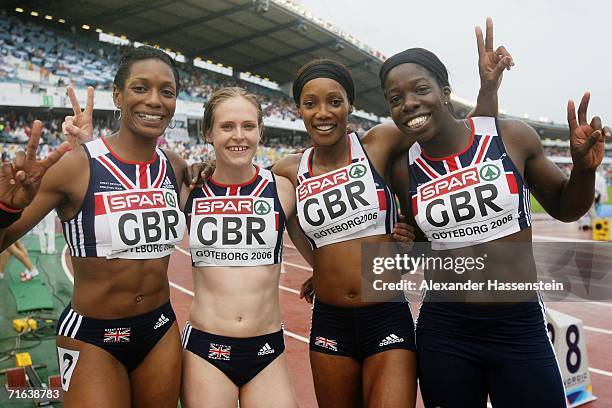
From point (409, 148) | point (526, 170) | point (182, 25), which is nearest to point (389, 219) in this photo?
point (409, 148)

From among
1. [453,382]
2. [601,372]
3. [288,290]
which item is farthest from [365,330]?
[288,290]

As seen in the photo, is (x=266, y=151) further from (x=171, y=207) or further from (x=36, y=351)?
(x=171, y=207)

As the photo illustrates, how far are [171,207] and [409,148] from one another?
1344 millimetres

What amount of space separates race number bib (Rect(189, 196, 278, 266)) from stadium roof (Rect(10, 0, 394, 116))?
75.1 feet

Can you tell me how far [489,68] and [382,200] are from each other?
35.0 inches

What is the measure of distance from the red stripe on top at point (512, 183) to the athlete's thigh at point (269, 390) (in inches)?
58.6

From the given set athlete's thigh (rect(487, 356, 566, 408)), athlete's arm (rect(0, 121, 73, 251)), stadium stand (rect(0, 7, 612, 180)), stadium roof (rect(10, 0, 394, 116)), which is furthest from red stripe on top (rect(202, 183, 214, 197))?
stadium roof (rect(10, 0, 394, 116))

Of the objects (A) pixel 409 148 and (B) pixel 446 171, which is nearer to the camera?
(B) pixel 446 171

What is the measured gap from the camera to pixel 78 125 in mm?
2719

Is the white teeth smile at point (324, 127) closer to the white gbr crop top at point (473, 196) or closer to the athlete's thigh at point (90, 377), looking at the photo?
the white gbr crop top at point (473, 196)

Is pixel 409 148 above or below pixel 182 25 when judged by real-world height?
below

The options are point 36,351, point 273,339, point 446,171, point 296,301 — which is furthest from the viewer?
point 296,301

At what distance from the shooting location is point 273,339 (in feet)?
8.71

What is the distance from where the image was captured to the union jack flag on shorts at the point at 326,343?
2672 millimetres
